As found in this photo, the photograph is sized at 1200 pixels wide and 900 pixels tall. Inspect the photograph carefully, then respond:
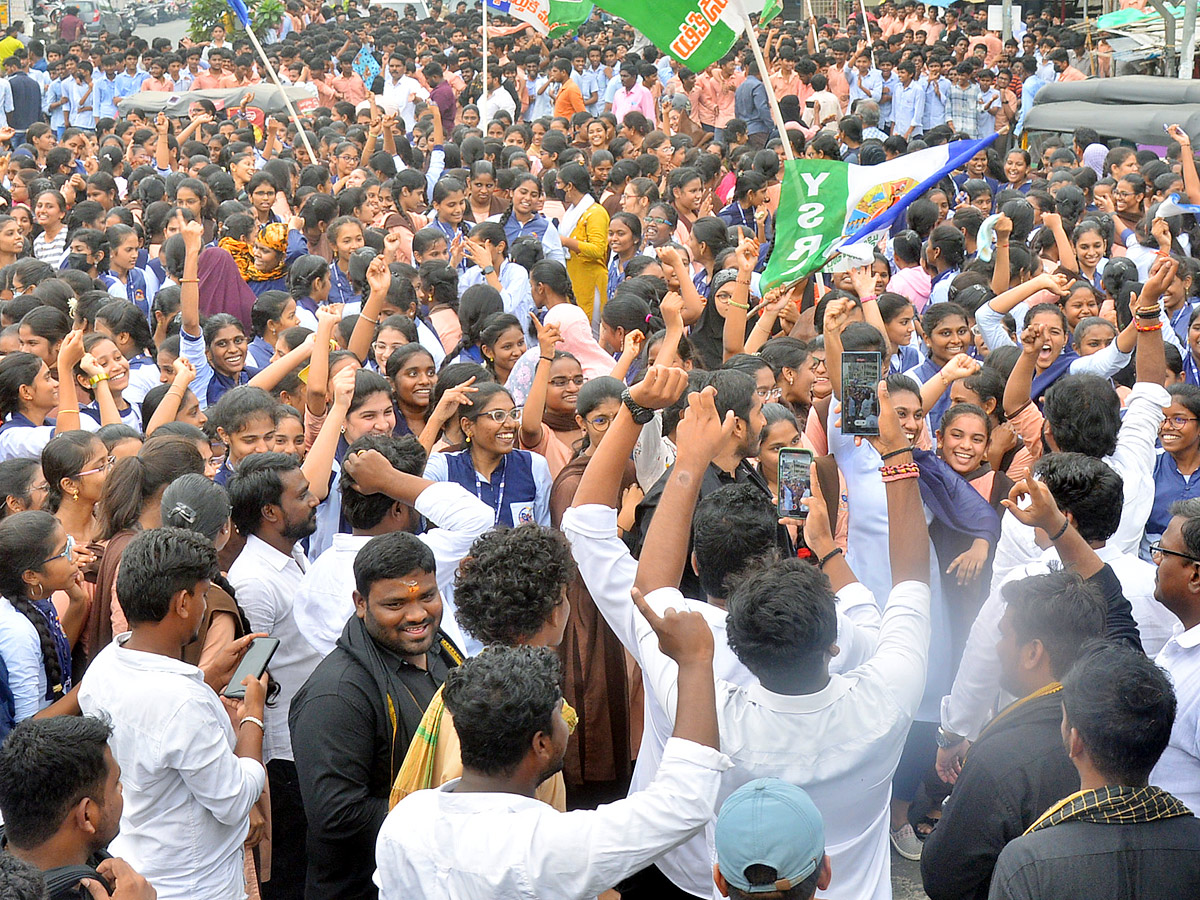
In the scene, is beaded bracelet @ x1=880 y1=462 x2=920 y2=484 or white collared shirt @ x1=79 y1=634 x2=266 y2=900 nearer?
white collared shirt @ x1=79 y1=634 x2=266 y2=900

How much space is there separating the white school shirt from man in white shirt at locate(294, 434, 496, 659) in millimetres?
1063

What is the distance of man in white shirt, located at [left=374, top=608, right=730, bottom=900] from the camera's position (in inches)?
85.5

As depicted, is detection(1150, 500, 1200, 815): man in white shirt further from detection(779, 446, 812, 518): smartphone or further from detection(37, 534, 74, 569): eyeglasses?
detection(37, 534, 74, 569): eyeglasses

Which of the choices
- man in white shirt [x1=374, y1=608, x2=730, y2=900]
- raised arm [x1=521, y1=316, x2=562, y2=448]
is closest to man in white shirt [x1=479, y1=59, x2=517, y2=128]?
raised arm [x1=521, y1=316, x2=562, y2=448]

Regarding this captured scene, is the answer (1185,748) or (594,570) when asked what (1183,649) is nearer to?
(1185,748)

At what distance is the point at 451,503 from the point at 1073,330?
4065 millimetres

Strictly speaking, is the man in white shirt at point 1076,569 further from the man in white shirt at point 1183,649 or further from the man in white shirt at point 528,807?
the man in white shirt at point 528,807

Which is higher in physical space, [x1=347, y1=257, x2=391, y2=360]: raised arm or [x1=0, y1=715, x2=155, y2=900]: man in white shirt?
[x1=0, y1=715, x2=155, y2=900]: man in white shirt

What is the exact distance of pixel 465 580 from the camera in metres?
2.97

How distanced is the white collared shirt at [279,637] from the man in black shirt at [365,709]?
1.89 ft

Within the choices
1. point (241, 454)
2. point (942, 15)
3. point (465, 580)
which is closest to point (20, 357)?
point (241, 454)

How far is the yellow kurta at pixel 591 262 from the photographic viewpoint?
8.13 m

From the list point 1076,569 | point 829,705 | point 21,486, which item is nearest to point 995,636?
point 1076,569

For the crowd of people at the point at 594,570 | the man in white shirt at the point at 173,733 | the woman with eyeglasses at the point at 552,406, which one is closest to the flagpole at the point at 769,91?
the crowd of people at the point at 594,570
